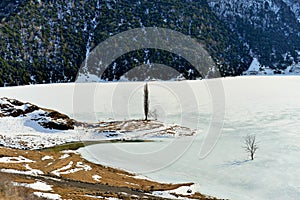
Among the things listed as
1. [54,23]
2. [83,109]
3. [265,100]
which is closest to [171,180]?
[83,109]

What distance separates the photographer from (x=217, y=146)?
5600 centimetres

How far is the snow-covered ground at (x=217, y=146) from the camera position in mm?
41312

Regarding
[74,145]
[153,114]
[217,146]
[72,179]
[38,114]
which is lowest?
[72,179]

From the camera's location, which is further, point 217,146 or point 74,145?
point 74,145

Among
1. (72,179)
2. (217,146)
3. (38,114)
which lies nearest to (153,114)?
(38,114)

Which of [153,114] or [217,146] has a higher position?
[153,114]

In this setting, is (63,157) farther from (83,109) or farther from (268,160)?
(83,109)

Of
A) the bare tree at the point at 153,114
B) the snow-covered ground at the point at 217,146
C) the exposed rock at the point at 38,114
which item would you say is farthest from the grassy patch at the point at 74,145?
the bare tree at the point at 153,114

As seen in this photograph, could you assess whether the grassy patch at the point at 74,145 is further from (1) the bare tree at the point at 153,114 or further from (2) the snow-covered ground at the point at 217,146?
(1) the bare tree at the point at 153,114

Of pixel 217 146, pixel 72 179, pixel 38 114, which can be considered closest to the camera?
pixel 72 179

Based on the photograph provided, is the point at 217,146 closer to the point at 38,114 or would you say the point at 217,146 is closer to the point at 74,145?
the point at 74,145

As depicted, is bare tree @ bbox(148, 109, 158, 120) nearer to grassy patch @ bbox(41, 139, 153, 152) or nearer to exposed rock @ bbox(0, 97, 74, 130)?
grassy patch @ bbox(41, 139, 153, 152)

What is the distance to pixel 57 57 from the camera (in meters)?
182

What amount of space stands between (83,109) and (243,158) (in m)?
54.6
